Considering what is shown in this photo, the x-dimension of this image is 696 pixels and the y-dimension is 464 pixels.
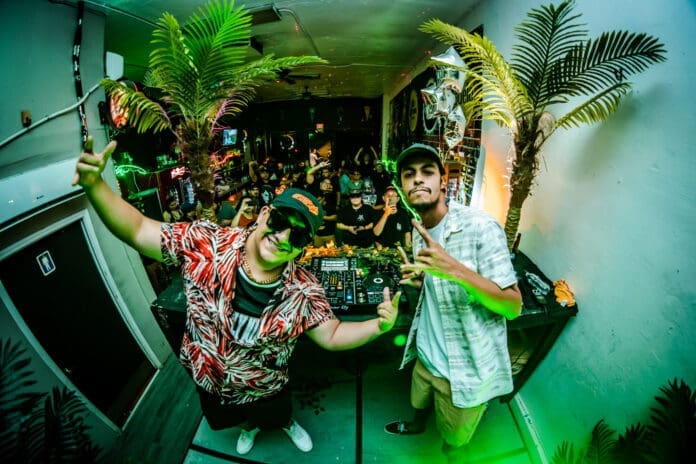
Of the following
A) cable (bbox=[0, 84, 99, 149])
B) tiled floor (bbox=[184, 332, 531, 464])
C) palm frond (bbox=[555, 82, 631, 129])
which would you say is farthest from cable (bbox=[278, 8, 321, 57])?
tiled floor (bbox=[184, 332, 531, 464])

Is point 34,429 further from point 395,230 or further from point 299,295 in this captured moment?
point 395,230

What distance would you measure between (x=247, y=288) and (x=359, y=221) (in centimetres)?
289

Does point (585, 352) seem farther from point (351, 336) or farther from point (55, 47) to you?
point (55, 47)

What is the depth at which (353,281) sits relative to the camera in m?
2.74

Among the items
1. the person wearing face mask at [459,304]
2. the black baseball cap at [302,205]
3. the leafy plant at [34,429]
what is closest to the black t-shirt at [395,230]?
the person wearing face mask at [459,304]

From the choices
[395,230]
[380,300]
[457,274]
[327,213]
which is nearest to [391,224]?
[395,230]

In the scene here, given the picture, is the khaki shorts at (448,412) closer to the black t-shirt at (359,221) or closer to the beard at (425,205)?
the beard at (425,205)

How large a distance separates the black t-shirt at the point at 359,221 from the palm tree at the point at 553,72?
213 centimetres

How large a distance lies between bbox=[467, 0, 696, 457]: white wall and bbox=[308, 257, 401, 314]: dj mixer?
1517 mm

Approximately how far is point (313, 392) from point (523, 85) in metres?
3.50

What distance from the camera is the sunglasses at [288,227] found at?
158cm

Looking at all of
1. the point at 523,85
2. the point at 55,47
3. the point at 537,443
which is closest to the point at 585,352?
the point at 537,443

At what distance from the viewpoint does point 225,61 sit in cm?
246

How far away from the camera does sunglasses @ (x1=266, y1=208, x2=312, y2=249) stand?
5.18ft
